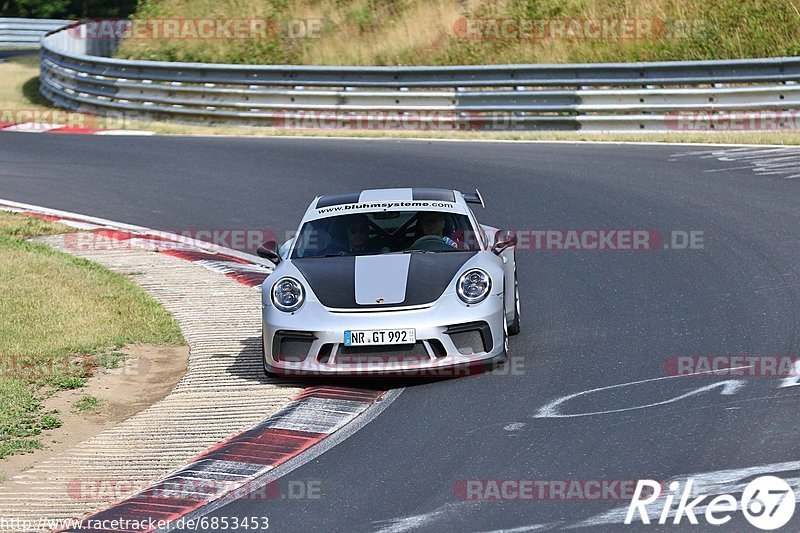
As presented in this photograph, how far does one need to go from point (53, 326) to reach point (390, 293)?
3.47 meters

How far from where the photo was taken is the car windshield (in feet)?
31.2

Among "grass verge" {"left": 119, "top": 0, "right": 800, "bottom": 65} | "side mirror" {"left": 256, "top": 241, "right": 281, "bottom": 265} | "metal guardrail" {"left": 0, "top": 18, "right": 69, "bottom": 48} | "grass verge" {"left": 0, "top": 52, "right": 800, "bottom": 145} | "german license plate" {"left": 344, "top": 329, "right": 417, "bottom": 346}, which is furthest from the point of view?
"metal guardrail" {"left": 0, "top": 18, "right": 69, "bottom": 48}

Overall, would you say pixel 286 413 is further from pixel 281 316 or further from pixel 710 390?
pixel 710 390

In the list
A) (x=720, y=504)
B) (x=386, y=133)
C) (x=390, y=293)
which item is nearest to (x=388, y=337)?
(x=390, y=293)

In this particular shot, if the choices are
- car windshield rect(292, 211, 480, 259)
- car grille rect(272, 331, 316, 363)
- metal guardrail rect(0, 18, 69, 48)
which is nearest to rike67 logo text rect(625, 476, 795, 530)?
car grille rect(272, 331, 316, 363)

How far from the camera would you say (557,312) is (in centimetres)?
1030

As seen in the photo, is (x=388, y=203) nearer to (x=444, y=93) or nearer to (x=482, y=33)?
(x=444, y=93)

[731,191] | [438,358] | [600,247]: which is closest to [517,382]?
[438,358]

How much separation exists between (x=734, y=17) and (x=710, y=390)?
1706 centimetres

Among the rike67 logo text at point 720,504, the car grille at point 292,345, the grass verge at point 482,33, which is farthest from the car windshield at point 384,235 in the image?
the grass verge at point 482,33

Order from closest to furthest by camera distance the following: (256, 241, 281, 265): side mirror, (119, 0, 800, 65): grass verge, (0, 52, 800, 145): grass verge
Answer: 1. (256, 241, 281, 265): side mirror
2. (0, 52, 800, 145): grass verge
3. (119, 0, 800, 65): grass verge

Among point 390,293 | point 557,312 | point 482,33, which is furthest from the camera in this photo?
point 482,33

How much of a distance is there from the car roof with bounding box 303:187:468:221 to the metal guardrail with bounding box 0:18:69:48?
128ft

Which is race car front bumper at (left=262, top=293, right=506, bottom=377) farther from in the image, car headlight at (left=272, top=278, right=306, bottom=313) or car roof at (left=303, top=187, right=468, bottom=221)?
car roof at (left=303, top=187, right=468, bottom=221)
